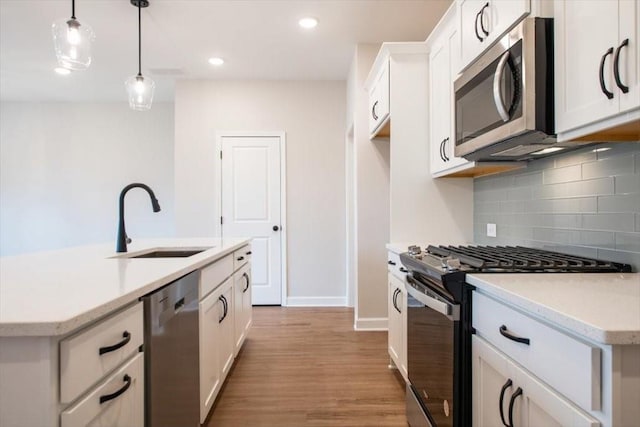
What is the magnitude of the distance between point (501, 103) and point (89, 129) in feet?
19.4

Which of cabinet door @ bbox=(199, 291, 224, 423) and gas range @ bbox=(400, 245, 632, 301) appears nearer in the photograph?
gas range @ bbox=(400, 245, 632, 301)

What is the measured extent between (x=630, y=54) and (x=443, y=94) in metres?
1.35

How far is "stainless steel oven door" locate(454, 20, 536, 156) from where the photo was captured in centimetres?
133

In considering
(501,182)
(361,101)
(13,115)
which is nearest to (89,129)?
(13,115)

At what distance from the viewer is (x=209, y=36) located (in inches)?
135

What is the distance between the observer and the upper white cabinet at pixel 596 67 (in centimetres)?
101

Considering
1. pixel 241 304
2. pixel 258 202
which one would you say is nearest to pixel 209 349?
pixel 241 304

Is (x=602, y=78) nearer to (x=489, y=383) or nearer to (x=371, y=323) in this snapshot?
(x=489, y=383)

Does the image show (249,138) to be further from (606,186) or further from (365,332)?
(606,186)

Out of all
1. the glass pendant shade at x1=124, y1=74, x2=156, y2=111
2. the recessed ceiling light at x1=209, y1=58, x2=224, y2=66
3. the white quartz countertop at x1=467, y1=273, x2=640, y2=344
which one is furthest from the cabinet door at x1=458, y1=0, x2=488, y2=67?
the recessed ceiling light at x1=209, y1=58, x2=224, y2=66

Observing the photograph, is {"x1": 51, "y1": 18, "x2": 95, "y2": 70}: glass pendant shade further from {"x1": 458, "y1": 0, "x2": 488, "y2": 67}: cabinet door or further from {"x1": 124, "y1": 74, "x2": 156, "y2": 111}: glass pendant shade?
{"x1": 458, "y1": 0, "x2": 488, "y2": 67}: cabinet door

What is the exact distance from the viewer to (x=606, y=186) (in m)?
1.42

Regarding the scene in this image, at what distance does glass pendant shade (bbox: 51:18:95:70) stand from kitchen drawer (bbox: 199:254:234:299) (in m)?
1.48

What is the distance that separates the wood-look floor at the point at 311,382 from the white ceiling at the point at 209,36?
2.80 meters
